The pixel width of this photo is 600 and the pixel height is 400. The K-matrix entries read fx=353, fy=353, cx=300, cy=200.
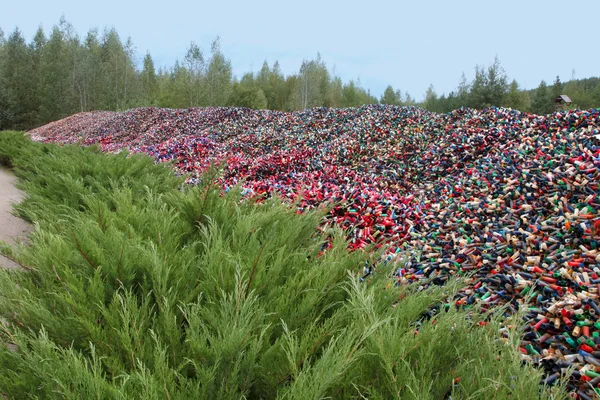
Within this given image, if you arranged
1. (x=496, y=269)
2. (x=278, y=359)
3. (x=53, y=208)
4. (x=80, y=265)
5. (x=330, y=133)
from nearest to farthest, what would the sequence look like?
(x=278, y=359) → (x=80, y=265) → (x=496, y=269) → (x=53, y=208) → (x=330, y=133)

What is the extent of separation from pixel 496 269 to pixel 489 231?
49cm

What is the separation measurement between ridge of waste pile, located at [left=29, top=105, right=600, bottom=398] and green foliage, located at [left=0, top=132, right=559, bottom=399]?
1.50 ft

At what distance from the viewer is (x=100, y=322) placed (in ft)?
4.16

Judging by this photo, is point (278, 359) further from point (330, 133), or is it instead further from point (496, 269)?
point (330, 133)

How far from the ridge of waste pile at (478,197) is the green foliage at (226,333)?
458 mm

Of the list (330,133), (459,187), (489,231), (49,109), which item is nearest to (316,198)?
(459,187)

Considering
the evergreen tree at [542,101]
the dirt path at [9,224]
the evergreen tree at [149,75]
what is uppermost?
the evergreen tree at [149,75]

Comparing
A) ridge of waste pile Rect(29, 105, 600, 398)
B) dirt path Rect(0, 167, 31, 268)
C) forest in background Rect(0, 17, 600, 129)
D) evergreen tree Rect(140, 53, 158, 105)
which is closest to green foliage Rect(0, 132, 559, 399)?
ridge of waste pile Rect(29, 105, 600, 398)

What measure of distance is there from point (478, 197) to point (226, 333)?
124 inches

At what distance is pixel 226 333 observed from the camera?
3.43ft

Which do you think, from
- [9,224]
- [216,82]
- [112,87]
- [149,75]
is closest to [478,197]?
[9,224]

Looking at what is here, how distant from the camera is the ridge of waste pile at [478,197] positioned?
1954 millimetres

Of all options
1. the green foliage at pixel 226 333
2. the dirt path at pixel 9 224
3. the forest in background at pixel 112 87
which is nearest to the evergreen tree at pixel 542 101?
the forest in background at pixel 112 87

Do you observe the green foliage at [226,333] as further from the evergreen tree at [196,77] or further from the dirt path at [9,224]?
the evergreen tree at [196,77]
